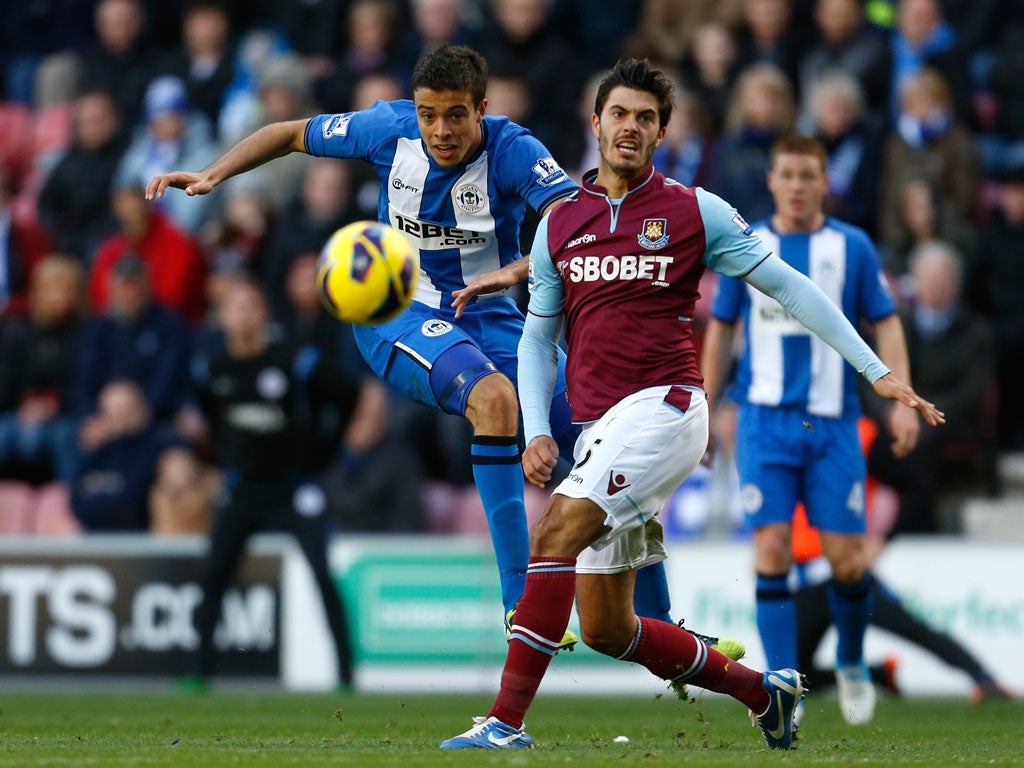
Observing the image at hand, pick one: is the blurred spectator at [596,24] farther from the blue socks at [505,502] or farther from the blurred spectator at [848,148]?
the blue socks at [505,502]

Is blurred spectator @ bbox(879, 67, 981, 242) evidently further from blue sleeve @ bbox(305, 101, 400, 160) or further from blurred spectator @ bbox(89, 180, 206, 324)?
blue sleeve @ bbox(305, 101, 400, 160)

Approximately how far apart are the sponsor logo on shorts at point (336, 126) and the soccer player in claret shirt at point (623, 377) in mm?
1436

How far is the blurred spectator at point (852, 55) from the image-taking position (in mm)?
14703

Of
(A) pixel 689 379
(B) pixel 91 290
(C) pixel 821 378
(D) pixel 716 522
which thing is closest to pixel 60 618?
(B) pixel 91 290

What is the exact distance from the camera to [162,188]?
767cm

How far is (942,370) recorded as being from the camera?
517 inches

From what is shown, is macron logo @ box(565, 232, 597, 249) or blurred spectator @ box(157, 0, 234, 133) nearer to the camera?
macron logo @ box(565, 232, 597, 249)

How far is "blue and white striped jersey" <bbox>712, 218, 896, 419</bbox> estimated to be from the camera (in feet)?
31.1

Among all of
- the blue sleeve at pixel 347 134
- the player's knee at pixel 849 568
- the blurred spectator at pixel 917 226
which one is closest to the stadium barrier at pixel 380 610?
the blurred spectator at pixel 917 226

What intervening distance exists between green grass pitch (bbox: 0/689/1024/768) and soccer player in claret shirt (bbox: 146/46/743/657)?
3.01 feet

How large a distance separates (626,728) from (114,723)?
2.72 meters

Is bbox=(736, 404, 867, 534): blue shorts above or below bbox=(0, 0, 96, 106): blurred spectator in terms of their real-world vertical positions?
below

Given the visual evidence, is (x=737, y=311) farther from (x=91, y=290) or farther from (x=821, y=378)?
(x=91, y=290)

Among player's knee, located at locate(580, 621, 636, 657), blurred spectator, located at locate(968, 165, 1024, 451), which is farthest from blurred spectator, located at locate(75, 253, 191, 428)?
player's knee, located at locate(580, 621, 636, 657)
